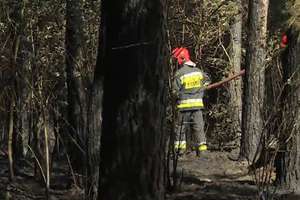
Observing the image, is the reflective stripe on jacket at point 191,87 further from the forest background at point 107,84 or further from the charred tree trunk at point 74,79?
the charred tree trunk at point 74,79

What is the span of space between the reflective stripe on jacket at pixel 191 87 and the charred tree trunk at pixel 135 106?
5.25m

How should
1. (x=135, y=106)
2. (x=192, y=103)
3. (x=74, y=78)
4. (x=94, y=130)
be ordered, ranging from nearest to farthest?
1. (x=135, y=106)
2. (x=94, y=130)
3. (x=74, y=78)
4. (x=192, y=103)

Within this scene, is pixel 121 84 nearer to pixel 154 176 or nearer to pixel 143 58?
pixel 143 58

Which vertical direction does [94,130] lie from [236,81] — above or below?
below

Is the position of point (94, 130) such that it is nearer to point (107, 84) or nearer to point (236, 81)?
point (107, 84)

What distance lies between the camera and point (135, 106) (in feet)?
16.4

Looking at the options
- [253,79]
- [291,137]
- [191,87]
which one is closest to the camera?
[291,137]

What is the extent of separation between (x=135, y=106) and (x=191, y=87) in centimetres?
618

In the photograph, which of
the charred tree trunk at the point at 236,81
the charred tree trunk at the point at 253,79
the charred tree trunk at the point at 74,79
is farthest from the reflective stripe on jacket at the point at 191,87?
the charred tree trunk at the point at 236,81

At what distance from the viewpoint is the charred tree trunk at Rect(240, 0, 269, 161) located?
434 inches

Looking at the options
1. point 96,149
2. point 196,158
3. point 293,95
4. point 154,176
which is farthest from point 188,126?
point 154,176

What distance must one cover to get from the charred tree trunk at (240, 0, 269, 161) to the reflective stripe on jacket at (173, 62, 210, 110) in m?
0.76

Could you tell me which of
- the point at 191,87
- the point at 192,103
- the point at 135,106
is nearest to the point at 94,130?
the point at 135,106

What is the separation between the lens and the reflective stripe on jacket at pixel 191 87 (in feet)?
35.0
